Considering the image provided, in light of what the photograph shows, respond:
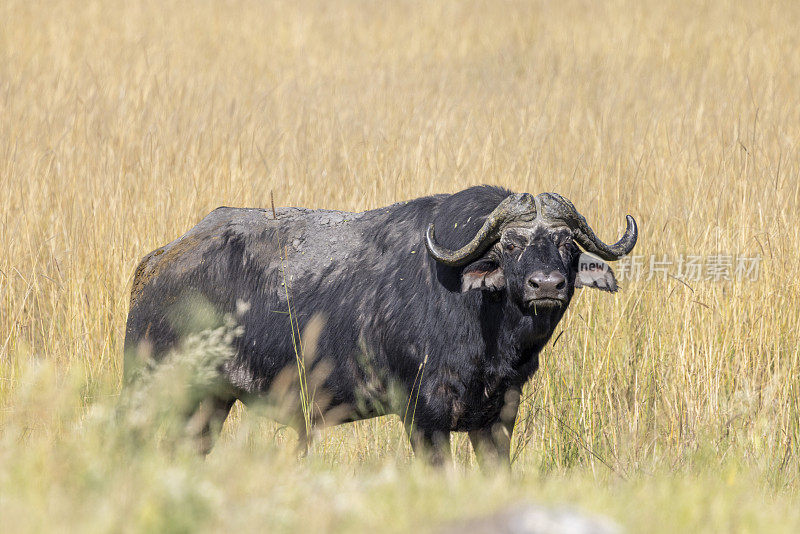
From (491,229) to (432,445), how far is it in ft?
3.39

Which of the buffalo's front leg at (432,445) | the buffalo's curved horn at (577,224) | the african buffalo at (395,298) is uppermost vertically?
the buffalo's curved horn at (577,224)

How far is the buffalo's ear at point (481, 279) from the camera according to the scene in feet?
Answer: 13.2

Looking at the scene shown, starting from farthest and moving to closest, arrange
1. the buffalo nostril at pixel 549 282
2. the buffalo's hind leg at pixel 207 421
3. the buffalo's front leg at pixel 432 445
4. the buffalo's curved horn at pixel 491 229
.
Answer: the buffalo's hind leg at pixel 207 421 < the buffalo's front leg at pixel 432 445 < the buffalo's curved horn at pixel 491 229 < the buffalo nostril at pixel 549 282

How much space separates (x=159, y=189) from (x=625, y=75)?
5.19 m

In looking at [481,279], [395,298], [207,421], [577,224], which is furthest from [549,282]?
[207,421]

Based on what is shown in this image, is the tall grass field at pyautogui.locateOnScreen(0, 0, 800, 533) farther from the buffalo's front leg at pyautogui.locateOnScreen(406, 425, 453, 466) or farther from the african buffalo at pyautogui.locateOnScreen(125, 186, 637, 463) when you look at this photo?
the african buffalo at pyautogui.locateOnScreen(125, 186, 637, 463)

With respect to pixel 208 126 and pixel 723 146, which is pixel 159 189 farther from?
pixel 723 146

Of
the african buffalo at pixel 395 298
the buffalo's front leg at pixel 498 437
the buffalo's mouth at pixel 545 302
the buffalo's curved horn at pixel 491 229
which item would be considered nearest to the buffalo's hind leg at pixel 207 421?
the african buffalo at pixel 395 298

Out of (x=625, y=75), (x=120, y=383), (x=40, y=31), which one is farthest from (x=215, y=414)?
(x=40, y=31)

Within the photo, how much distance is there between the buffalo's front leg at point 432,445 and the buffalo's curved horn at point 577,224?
43.3 inches

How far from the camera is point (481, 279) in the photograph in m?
→ 4.02

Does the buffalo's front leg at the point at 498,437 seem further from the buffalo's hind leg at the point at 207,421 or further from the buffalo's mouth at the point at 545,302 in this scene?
the buffalo's hind leg at the point at 207,421

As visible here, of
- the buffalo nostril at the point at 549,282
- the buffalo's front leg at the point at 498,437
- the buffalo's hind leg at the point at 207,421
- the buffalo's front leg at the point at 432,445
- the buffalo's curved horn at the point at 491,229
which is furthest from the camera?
the buffalo's hind leg at the point at 207,421

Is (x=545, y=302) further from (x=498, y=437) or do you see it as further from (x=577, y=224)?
(x=498, y=437)
